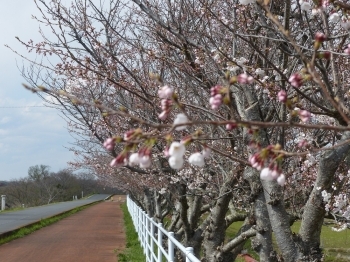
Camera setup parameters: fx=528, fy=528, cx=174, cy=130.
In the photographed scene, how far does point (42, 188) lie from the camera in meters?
68.7

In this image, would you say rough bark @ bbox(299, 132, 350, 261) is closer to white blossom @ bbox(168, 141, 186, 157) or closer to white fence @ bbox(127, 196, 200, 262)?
white fence @ bbox(127, 196, 200, 262)

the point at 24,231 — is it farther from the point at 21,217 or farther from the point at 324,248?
the point at 324,248

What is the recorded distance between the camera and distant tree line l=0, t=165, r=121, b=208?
6202 centimetres

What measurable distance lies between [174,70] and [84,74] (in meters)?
1.12

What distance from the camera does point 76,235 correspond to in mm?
17844

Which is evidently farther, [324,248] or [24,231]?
[24,231]

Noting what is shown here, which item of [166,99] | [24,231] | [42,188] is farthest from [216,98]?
[42,188]

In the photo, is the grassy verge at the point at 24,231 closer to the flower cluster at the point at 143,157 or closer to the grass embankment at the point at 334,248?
the grass embankment at the point at 334,248

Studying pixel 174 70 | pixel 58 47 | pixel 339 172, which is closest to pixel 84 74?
pixel 58 47

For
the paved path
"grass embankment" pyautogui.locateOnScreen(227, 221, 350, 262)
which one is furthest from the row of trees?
"grass embankment" pyautogui.locateOnScreen(227, 221, 350, 262)

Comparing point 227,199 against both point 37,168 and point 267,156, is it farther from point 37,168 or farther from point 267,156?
point 37,168

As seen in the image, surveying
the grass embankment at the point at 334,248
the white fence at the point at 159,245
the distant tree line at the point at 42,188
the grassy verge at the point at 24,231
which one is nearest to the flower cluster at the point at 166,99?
the white fence at the point at 159,245

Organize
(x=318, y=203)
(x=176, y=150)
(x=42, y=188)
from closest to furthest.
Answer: (x=176, y=150) → (x=318, y=203) → (x=42, y=188)

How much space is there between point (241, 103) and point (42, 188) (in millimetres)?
66936
